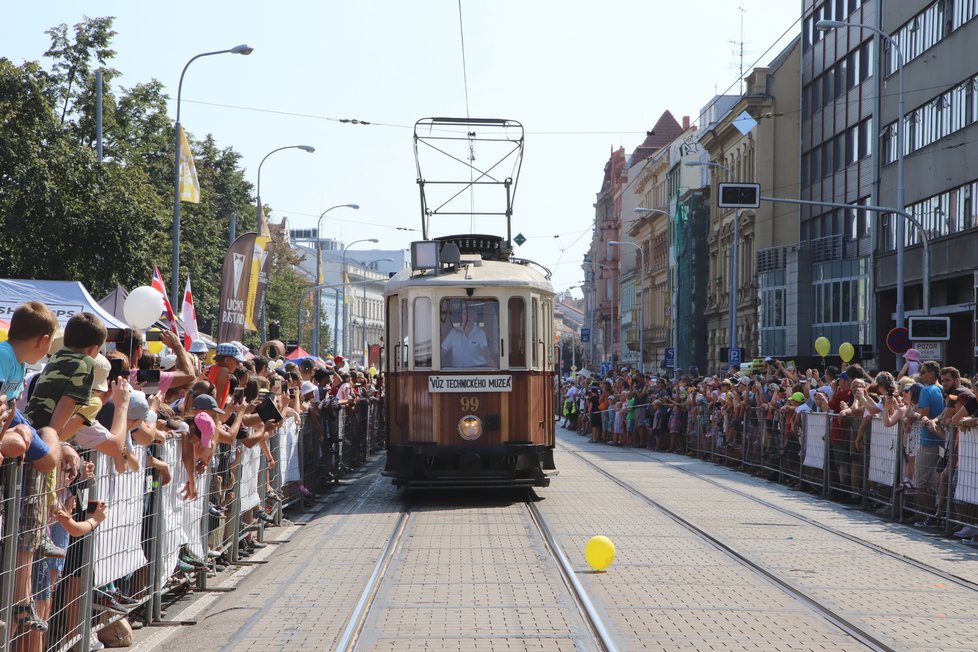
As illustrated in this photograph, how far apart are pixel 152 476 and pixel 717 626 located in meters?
3.63

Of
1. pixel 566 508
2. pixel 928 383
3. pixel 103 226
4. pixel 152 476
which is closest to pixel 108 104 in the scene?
A: pixel 103 226

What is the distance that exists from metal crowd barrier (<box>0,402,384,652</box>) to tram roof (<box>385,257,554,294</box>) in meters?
3.45

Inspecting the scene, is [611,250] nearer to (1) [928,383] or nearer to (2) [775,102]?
(2) [775,102]

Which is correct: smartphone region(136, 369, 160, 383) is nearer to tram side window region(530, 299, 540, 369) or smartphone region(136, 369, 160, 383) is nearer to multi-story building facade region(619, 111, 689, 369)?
tram side window region(530, 299, 540, 369)

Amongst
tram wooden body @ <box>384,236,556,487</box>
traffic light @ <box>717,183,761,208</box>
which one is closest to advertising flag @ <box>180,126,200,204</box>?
traffic light @ <box>717,183,761,208</box>

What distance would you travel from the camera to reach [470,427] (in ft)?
54.6

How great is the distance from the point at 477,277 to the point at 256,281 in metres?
9.54

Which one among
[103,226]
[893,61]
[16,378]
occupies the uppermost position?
[893,61]

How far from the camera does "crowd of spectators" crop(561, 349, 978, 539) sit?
565 inches

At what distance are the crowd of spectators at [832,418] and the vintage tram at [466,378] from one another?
392 centimetres

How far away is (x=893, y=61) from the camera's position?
43.9 meters

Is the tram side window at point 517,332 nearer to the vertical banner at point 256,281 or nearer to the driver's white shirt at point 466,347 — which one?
the driver's white shirt at point 466,347

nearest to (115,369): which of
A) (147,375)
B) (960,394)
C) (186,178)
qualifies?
(147,375)

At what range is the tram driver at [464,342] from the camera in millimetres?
16844
